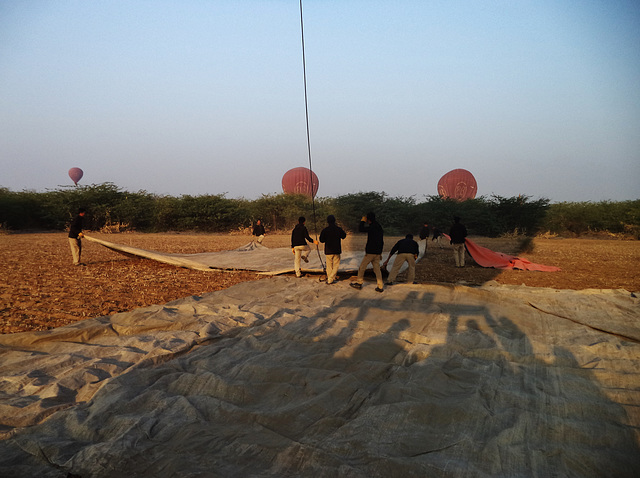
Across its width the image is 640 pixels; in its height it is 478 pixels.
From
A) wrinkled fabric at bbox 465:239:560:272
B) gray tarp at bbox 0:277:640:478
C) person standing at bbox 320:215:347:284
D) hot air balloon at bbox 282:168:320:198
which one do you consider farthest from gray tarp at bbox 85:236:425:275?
hot air balloon at bbox 282:168:320:198

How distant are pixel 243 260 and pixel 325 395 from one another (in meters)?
8.54

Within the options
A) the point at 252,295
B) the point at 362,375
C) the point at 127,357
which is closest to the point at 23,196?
the point at 252,295

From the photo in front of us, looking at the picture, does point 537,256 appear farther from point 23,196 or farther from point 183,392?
point 23,196

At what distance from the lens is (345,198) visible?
33.4 metres

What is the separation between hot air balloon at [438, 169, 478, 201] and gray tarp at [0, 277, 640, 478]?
3796cm

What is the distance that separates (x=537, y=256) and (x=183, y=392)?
15830 millimetres

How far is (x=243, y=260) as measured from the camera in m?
11.5

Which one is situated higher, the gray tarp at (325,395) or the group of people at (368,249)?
the group of people at (368,249)

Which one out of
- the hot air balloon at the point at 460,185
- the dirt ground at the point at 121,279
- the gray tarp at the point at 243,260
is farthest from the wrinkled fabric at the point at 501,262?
the hot air balloon at the point at 460,185

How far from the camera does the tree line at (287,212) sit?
90.5ft

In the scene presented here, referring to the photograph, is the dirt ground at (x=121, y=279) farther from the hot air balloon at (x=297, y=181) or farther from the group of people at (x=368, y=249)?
the hot air balloon at (x=297, y=181)

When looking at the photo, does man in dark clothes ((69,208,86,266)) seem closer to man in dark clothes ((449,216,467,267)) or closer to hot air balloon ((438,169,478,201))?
man in dark clothes ((449,216,467,267))

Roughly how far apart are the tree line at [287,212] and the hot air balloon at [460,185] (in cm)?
1195

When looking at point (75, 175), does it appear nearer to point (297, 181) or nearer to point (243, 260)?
point (297, 181)
